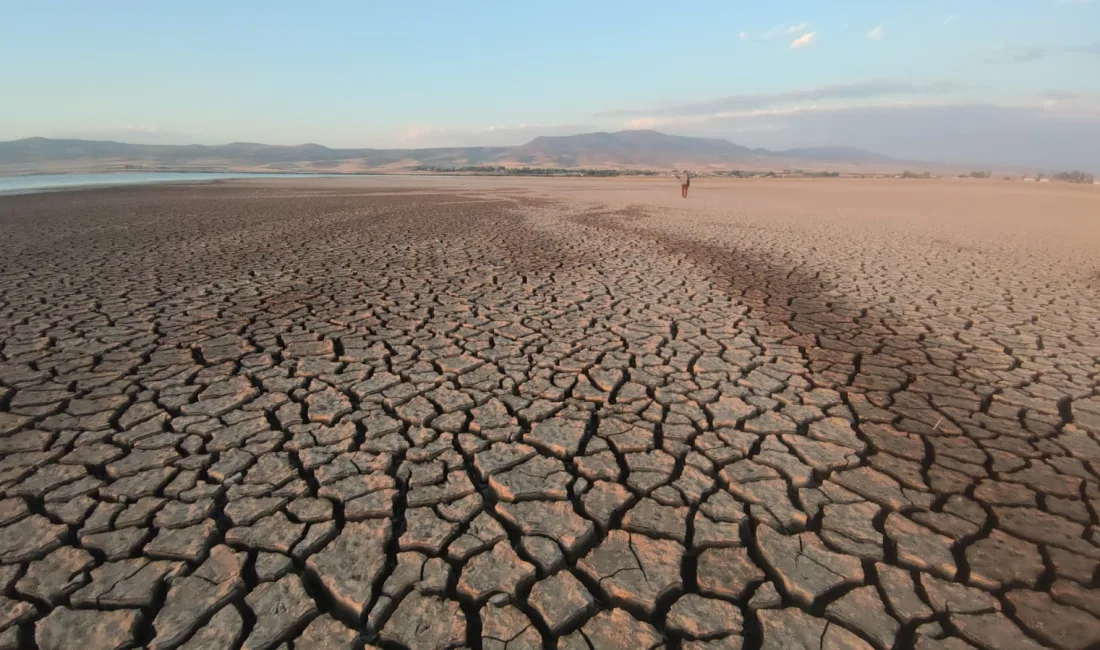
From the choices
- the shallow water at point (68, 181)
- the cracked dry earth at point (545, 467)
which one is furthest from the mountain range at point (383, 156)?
the cracked dry earth at point (545, 467)

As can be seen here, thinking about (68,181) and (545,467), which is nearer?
(545,467)

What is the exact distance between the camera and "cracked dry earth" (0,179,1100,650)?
65.5 inches

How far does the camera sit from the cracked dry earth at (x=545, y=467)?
1663mm

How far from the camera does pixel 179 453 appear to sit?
8.27 feet

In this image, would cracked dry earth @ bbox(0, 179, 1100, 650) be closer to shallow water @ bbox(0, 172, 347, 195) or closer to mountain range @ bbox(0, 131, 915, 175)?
shallow water @ bbox(0, 172, 347, 195)

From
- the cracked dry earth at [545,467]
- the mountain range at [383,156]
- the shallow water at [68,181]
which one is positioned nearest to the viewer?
the cracked dry earth at [545,467]

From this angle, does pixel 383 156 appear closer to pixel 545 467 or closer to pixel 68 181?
pixel 68 181

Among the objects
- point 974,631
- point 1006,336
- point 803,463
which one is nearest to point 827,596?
point 974,631

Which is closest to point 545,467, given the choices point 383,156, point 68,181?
point 68,181

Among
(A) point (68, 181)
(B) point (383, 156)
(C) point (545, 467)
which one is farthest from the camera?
(B) point (383, 156)

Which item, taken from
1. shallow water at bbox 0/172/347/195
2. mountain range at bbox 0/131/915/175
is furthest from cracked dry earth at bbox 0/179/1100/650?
mountain range at bbox 0/131/915/175

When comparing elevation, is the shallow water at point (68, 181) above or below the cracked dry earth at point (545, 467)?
above

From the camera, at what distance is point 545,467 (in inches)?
96.8

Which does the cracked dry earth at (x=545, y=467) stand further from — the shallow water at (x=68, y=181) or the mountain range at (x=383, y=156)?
the mountain range at (x=383, y=156)
